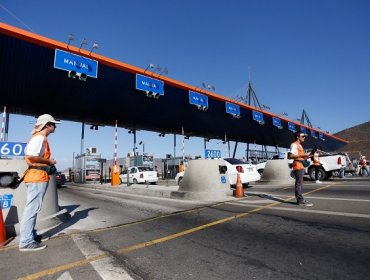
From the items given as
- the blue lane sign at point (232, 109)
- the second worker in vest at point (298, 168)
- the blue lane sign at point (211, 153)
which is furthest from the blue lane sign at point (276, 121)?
the second worker in vest at point (298, 168)

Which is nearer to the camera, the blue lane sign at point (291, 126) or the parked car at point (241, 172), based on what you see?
the parked car at point (241, 172)

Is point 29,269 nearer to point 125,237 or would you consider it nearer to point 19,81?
point 125,237

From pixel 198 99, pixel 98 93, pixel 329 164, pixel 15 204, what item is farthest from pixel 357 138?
pixel 15 204

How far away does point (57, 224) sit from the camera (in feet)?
17.4

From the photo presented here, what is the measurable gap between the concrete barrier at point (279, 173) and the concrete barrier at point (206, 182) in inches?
278

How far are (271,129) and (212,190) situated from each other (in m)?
37.2

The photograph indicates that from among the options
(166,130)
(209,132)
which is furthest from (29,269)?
(209,132)

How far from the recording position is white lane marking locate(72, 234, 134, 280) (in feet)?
9.27

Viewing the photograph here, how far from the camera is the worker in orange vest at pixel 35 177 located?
381 centimetres

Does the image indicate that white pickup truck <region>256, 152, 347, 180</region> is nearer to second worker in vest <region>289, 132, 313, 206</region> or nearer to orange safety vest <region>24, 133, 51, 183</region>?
second worker in vest <region>289, 132, 313, 206</region>

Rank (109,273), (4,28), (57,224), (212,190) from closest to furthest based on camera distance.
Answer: (109,273)
(57,224)
(212,190)
(4,28)

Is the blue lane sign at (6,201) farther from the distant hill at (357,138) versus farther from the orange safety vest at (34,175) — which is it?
the distant hill at (357,138)

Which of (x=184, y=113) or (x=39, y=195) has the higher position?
(x=184, y=113)

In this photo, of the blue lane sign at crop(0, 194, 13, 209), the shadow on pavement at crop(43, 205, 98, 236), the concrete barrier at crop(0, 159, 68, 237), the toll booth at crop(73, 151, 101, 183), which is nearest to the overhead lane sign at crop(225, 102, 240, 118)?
the toll booth at crop(73, 151, 101, 183)
